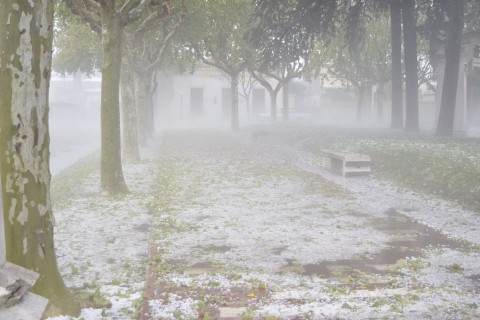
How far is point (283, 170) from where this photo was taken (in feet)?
52.5

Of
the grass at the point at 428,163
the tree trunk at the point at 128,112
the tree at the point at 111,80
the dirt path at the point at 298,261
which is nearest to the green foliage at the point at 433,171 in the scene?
the grass at the point at 428,163

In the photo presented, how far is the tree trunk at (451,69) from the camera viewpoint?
20.2 meters

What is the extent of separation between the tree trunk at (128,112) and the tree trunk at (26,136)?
1120cm

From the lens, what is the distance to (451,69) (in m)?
20.2

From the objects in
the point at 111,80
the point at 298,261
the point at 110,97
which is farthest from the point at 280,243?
the point at 111,80

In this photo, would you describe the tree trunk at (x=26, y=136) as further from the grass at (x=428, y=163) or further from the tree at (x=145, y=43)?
the tree at (x=145, y=43)

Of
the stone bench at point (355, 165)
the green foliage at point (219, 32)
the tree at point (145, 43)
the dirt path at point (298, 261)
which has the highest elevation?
the green foliage at point (219, 32)

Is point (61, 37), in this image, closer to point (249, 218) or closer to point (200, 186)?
point (200, 186)

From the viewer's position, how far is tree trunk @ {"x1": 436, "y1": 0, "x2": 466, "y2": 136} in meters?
20.2

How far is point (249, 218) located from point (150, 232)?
1743 mm

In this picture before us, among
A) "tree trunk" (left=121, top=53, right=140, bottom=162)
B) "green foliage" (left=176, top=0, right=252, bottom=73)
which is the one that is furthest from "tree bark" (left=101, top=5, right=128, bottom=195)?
"green foliage" (left=176, top=0, right=252, bottom=73)

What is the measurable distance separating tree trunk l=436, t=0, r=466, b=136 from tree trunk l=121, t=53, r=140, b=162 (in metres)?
10.9

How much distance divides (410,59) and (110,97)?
628 inches

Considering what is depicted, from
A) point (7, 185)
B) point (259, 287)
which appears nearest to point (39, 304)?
point (7, 185)
